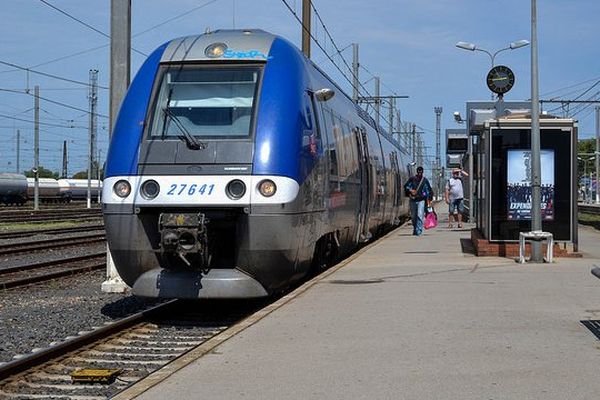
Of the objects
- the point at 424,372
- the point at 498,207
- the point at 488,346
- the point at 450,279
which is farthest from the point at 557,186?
the point at 424,372

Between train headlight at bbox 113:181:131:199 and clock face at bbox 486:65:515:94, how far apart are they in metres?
18.8

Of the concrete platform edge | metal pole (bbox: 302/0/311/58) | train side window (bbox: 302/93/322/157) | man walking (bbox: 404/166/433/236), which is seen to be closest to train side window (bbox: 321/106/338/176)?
train side window (bbox: 302/93/322/157)

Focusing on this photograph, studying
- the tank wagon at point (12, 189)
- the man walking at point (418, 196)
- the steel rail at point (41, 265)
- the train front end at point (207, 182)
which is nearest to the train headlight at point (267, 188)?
the train front end at point (207, 182)

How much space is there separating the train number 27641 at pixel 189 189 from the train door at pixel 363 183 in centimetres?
655

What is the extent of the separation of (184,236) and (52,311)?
2.87 metres

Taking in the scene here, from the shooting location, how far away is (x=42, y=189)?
82.2 meters

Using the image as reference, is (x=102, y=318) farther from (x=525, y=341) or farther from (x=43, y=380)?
(x=525, y=341)

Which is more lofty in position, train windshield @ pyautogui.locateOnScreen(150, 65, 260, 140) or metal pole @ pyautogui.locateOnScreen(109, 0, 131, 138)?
metal pole @ pyautogui.locateOnScreen(109, 0, 131, 138)

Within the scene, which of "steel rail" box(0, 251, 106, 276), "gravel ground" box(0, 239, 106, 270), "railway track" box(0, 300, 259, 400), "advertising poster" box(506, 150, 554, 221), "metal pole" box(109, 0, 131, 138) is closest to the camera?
"railway track" box(0, 300, 259, 400)

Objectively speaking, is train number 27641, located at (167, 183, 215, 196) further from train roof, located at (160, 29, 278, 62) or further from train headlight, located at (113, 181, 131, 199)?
train roof, located at (160, 29, 278, 62)

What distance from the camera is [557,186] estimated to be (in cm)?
1473

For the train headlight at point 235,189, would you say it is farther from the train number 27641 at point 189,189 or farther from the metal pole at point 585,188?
the metal pole at point 585,188

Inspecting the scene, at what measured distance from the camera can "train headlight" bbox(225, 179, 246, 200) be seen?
866cm

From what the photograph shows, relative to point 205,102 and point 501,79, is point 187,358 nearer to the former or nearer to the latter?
point 205,102
